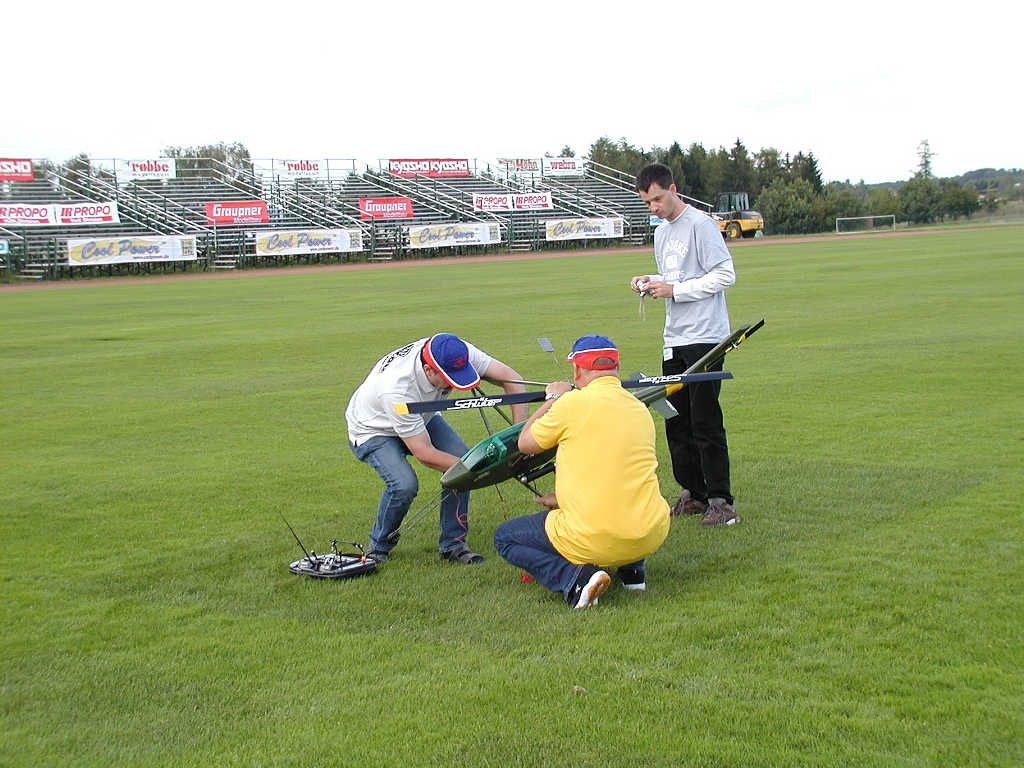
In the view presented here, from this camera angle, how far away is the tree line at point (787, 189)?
81.8m

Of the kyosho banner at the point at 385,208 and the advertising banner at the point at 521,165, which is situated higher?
the advertising banner at the point at 521,165

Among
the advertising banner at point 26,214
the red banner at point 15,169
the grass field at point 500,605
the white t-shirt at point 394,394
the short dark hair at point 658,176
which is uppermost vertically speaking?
the red banner at point 15,169

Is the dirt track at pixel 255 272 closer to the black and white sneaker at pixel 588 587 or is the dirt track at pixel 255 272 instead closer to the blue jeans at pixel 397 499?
the blue jeans at pixel 397 499

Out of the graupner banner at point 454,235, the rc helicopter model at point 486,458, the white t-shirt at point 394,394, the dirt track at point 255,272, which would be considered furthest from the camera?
the graupner banner at point 454,235

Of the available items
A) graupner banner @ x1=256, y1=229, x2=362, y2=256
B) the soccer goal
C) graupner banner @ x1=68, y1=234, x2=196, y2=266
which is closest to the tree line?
the soccer goal

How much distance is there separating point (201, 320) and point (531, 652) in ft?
66.1

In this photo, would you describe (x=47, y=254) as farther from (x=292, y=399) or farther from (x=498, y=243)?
(x=292, y=399)

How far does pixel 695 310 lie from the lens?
7.38 metres

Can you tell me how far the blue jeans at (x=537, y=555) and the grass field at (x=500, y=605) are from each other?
0.16 metres

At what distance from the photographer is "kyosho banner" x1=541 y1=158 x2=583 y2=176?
79.2 metres

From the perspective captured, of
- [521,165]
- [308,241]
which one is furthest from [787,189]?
[308,241]

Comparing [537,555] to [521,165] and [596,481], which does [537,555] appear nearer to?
[596,481]

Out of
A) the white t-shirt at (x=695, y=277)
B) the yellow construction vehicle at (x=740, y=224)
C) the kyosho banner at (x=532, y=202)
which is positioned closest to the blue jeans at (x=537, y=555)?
the white t-shirt at (x=695, y=277)

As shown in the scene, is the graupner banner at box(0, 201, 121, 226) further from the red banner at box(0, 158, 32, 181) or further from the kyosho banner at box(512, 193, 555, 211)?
the kyosho banner at box(512, 193, 555, 211)
